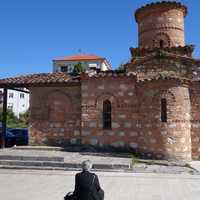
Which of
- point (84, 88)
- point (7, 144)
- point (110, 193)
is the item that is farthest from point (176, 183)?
point (7, 144)

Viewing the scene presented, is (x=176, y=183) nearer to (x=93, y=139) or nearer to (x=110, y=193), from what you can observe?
(x=110, y=193)

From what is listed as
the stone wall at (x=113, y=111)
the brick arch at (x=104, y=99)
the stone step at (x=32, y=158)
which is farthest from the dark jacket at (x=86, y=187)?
the brick arch at (x=104, y=99)

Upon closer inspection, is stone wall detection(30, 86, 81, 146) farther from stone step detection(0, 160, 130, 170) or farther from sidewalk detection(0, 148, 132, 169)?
stone step detection(0, 160, 130, 170)

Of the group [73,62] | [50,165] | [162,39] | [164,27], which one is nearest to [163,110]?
[162,39]

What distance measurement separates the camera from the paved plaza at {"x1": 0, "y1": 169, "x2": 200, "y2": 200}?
8000 mm

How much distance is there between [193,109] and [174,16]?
5.63 m

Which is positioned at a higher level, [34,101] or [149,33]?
[149,33]

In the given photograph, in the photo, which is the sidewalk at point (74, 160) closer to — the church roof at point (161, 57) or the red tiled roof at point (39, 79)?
the red tiled roof at point (39, 79)

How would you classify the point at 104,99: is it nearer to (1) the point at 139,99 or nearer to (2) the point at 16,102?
(1) the point at 139,99

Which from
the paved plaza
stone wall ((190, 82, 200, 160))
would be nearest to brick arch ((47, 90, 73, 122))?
the paved plaza

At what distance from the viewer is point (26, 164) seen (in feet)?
40.2

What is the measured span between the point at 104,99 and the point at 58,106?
274cm

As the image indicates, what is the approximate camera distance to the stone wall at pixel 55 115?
16.3 meters

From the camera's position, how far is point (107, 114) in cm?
1561
